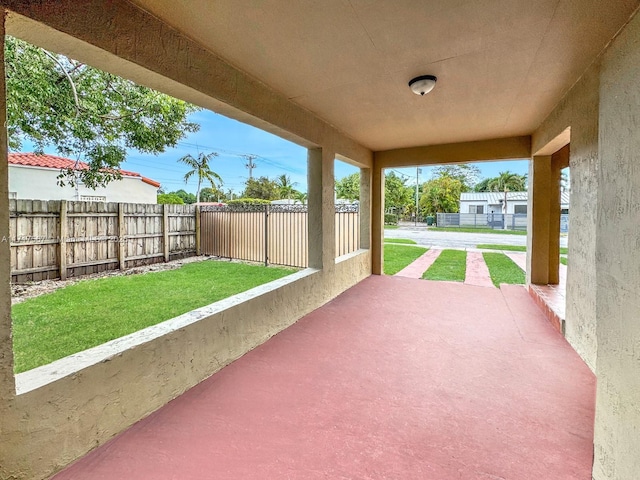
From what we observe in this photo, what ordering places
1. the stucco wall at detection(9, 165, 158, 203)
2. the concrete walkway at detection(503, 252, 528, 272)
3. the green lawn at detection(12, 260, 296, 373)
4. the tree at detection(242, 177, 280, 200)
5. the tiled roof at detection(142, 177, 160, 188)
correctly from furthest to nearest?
the tree at detection(242, 177, 280, 200) < the tiled roof at detection(142, 177, 160, 188) < the stucco wall at detection(9, 165, 158, 203) < the concrete walkway at detection(503, 252, 528, 272) < the green lawn at detection(12, 260, 296, 373)

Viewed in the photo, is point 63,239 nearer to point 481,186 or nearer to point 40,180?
point 40,180

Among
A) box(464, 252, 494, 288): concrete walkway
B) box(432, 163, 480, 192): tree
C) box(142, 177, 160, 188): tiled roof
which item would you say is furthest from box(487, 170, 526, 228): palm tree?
box(142, 177, 160, 188): tiled roof

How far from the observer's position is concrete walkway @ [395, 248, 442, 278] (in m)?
6.73

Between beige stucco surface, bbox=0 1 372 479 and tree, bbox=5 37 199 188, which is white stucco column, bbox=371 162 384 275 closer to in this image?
beige stucco surface, bbox=0 1 372 479

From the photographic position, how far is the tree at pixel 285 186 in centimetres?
2527

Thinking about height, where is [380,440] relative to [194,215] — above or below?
below

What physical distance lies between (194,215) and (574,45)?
884cm

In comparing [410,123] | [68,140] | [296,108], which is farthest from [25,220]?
[410,123]

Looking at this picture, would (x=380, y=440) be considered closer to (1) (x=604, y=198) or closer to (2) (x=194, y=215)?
(1) (x=604, y=198)

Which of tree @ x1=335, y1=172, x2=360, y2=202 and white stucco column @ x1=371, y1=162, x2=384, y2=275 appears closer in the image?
white stucco column @ x1=371, y1=162, x2=384, y2=275

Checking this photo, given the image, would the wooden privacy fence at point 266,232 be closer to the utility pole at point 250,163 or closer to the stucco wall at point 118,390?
the stucco wall at point 118,390

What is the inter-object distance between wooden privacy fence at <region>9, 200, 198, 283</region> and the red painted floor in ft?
17.7

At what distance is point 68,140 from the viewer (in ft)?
17.5

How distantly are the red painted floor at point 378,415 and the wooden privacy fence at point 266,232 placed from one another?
3.50 metres
